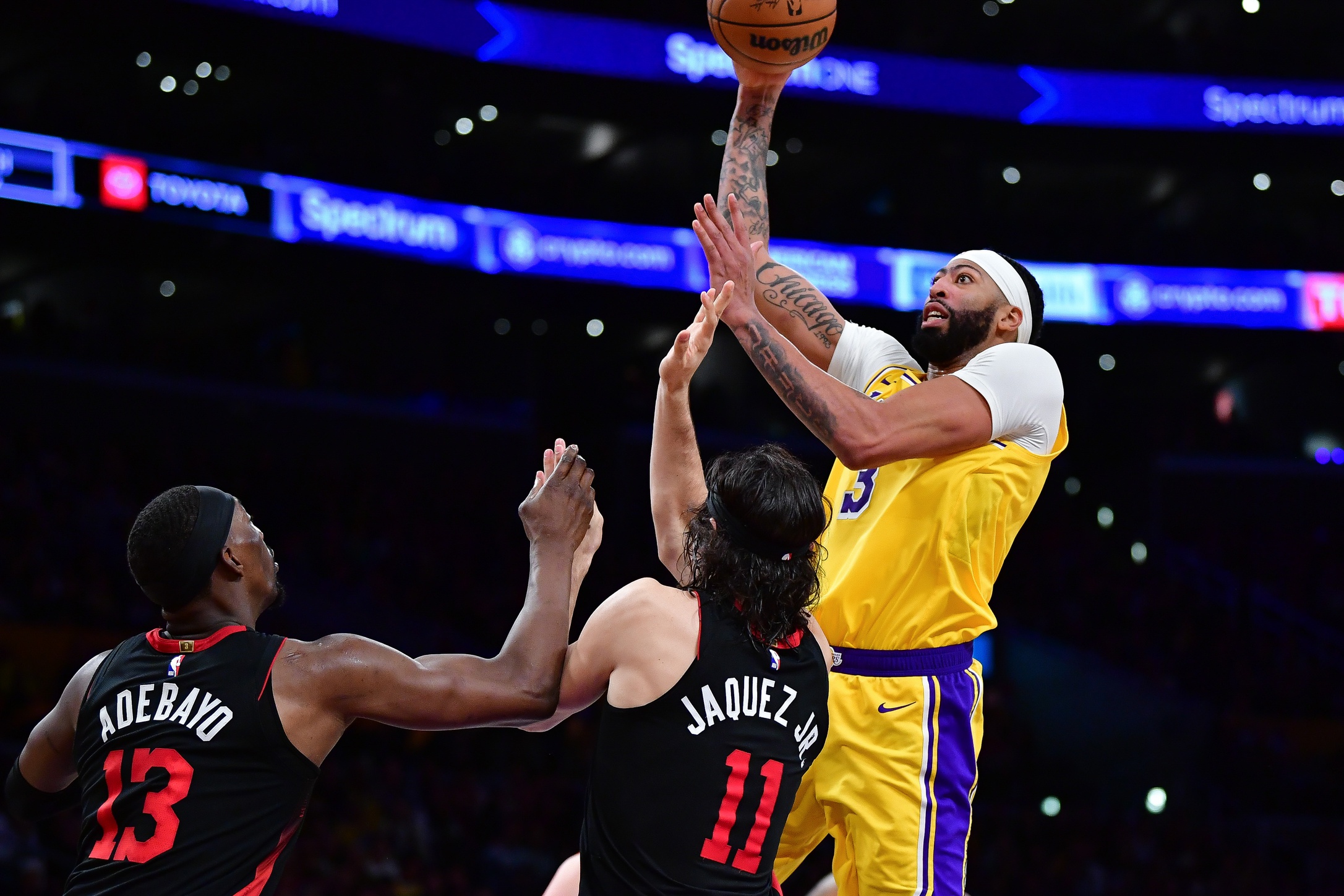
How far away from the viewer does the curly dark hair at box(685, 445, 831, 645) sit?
304cm

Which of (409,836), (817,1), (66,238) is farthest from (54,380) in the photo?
(817,1)

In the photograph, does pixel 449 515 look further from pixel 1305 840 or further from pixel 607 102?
pixel 1305 840

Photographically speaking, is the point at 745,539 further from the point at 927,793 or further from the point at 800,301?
the point at 800,301

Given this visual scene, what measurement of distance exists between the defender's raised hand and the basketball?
1.83 meters

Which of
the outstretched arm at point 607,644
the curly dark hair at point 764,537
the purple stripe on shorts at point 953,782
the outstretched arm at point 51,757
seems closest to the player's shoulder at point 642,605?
the outstretched arm at point 607,644

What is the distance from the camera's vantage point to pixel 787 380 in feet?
12.3

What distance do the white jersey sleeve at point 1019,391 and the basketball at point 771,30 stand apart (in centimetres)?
135

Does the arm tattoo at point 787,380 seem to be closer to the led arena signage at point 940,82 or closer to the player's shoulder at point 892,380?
the player's shoulder at point 892,380

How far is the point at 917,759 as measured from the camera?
359 cm

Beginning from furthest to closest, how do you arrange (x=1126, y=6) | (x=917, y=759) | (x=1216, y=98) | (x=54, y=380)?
(x=1126, y=6)
(x=1216, y=98)
(x=54, y=380)
(x=917, y=759)

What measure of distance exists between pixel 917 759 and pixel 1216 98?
2059cm

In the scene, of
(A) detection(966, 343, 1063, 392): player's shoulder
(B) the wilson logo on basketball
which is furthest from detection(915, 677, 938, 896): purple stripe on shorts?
(B) the wilson logo on basketball

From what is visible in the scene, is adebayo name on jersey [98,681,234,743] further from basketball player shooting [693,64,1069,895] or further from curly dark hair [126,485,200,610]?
basketball player shooting [693,64,1069,895]

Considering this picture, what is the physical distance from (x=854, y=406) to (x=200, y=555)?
1786mm
